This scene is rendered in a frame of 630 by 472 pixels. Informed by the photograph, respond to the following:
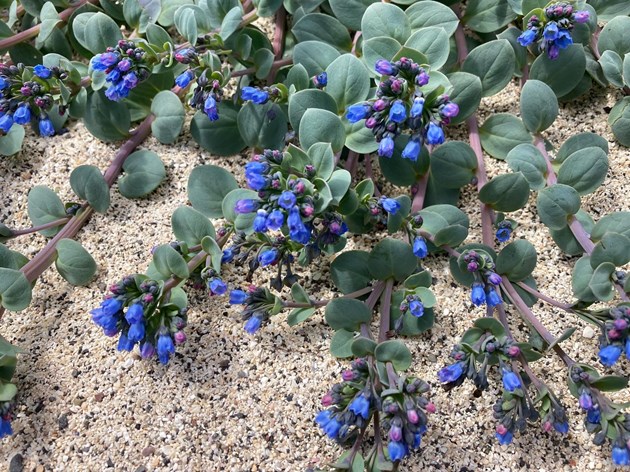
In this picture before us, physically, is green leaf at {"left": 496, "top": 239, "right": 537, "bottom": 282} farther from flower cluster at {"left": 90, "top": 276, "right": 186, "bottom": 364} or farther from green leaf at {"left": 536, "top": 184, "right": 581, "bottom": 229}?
flower cluster at {"left": 90, "top": 276, "right": 186, "bottom": 364}

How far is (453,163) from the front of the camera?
2219mm

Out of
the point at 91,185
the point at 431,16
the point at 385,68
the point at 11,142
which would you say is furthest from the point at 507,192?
the point at 11,142

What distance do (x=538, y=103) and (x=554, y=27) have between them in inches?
10.3

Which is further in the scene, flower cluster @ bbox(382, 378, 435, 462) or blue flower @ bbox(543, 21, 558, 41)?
blue flower @ bbox(543, 21, 558, 41)

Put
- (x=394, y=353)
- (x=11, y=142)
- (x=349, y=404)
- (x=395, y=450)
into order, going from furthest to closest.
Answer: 1. (x=11, y=142)
2. (x=394, y=353)
3. (x=349, y=404)
4. (x=395, y=450)

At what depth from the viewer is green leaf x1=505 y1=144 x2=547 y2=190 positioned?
7.23 ft

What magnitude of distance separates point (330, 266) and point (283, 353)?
0.34 m

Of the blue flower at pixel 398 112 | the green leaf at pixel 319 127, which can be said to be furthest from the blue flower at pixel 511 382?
the green leaf at pixel 319 127

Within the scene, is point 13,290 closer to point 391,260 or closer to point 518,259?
point 391,260

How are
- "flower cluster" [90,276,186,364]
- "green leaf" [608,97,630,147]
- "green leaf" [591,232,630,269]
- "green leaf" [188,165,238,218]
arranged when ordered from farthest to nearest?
1. "green leaf" [608,97,630,147]
2. "green leaf" [188,165,238,218]
3. "green leaf" [591,232,630,269]
4. "flower cluster" [90,276,186,364]

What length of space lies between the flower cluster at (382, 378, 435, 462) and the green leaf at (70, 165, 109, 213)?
1.33 m

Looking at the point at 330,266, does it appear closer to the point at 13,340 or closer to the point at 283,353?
the point at 283,353

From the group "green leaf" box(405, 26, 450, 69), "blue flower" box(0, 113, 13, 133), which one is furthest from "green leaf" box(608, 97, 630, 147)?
"blue flower" box(0, 113, 13, 133)

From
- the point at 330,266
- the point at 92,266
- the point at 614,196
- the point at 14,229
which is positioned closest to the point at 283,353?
the point at 330,266
